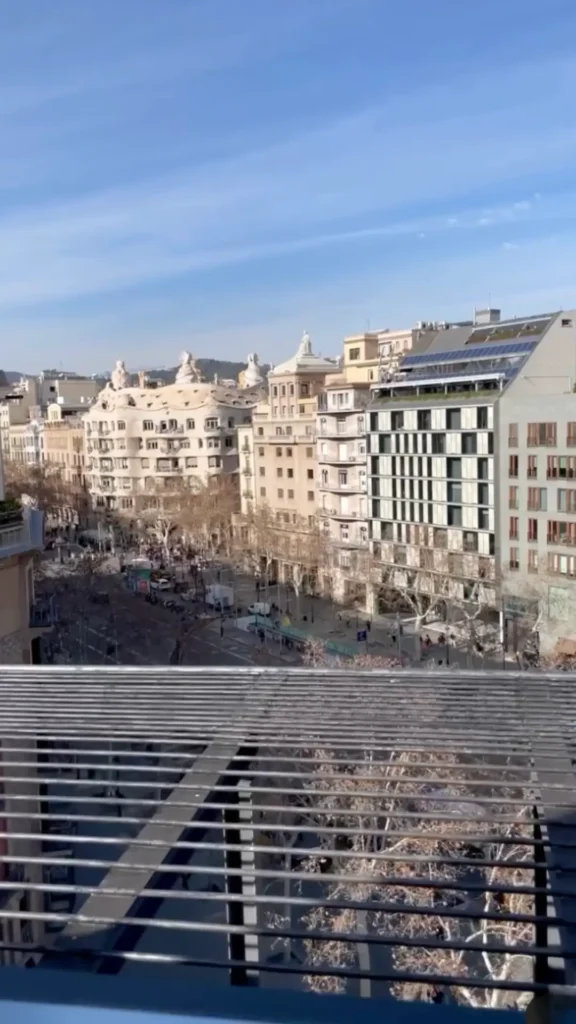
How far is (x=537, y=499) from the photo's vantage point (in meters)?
19.2

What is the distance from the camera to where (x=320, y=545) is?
25594 mm

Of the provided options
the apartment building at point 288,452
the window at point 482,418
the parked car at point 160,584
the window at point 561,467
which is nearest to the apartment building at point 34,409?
the apartment building at point 288,452

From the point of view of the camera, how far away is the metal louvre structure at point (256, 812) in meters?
1.57

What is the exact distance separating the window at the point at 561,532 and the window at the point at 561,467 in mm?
990

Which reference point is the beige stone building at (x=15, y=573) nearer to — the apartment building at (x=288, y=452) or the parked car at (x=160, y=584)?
the apartment building at (x=288, y=452)

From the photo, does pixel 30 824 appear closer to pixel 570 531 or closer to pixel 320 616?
pixel 570 531

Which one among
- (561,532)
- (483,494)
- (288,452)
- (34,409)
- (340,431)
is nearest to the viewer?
(561,532)

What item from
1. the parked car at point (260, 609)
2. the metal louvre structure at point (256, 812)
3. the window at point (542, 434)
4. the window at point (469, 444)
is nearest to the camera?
the metal louvre structure at point (256, 812)

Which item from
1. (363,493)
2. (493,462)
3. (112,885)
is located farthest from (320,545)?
(112,885)

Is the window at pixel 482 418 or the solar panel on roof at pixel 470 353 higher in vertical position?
the solar panel on roof at pixel 470 353

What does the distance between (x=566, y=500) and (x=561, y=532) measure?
0.71m

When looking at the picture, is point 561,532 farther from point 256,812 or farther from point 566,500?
point 256,812

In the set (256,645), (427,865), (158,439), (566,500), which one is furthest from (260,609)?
(427,865)

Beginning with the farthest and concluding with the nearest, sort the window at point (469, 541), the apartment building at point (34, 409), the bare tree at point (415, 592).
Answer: the apartment building at point (34, 409)
the window at point (469, 541)
the bare tree at point (415, 592)
